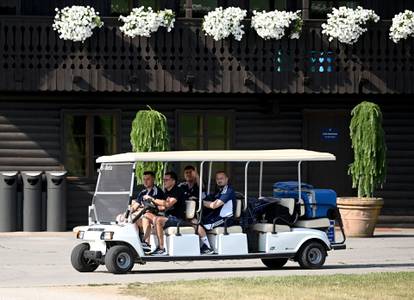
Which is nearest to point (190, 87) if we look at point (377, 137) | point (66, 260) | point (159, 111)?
point (159, 111)

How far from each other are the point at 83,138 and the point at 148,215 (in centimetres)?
1138

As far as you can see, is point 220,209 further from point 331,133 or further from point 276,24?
point 331,133

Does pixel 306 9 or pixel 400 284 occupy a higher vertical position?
pixel 306 9

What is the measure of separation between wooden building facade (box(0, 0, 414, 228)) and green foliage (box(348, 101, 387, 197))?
6.27ft

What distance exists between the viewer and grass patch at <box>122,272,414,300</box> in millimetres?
16156

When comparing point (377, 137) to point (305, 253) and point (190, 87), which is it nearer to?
point (190, 87)

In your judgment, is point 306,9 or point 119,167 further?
point 306,9

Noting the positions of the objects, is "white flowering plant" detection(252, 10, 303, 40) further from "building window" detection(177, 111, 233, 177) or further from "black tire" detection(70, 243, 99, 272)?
"black tire" detection(70, 243, 99, 272)

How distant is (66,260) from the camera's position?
884 inches

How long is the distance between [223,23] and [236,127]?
9.35 ft

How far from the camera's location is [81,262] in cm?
2030

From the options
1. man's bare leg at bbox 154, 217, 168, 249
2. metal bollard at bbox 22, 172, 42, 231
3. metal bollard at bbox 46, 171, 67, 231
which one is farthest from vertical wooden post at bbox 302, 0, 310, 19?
man's bare leg at bbox 154, 217, 168, 249

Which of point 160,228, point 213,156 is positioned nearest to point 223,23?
point 213,156

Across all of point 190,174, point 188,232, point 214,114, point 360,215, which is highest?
point 214,114
